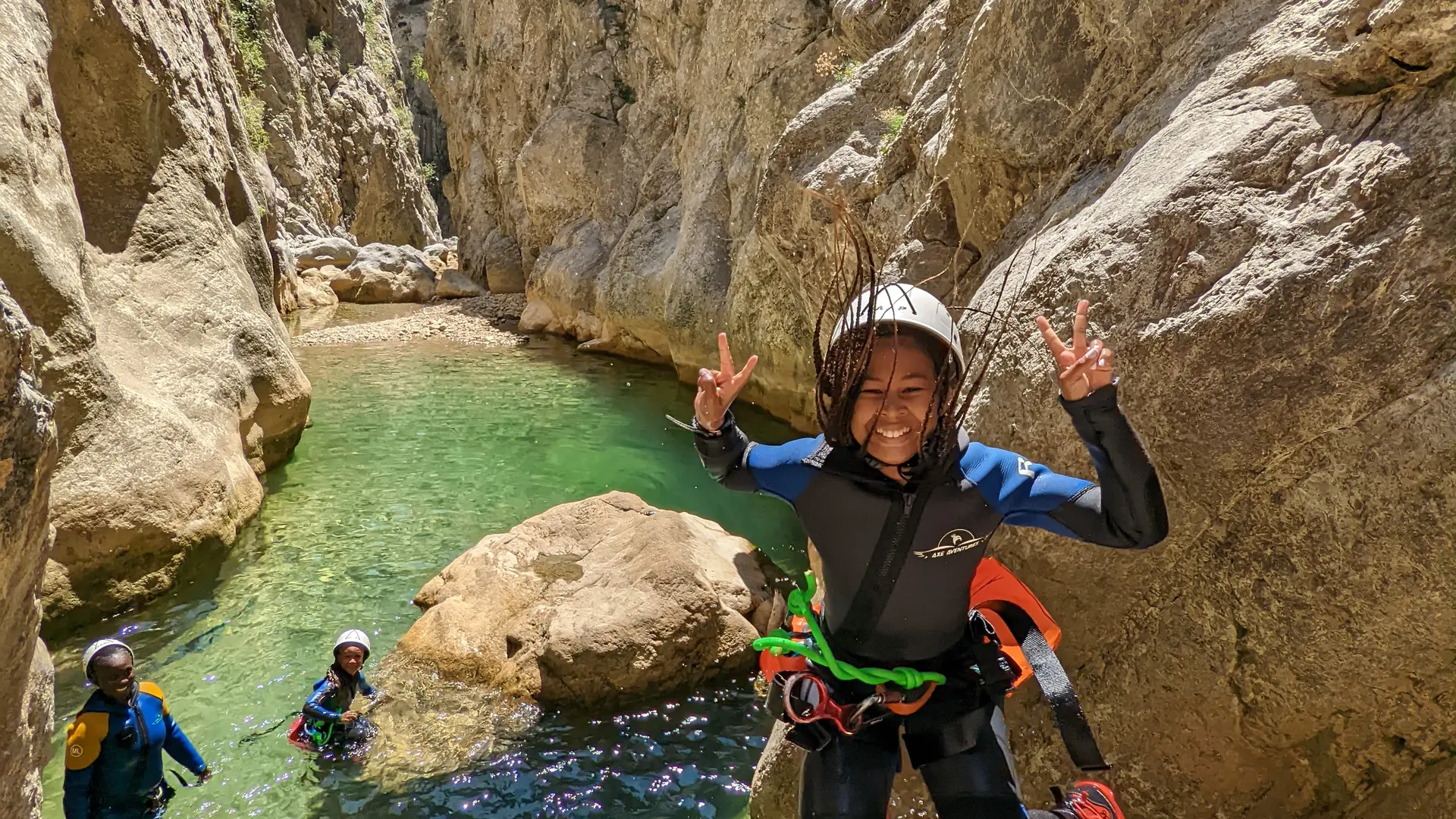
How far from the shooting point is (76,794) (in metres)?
3.83

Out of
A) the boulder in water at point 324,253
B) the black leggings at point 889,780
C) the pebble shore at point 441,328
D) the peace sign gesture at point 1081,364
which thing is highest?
the peace sign gesture at point 1081,364

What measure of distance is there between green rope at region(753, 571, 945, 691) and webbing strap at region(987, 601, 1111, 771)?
0.95ft

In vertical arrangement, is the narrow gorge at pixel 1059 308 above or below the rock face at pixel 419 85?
below

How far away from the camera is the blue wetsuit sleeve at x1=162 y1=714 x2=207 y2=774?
4.28 m

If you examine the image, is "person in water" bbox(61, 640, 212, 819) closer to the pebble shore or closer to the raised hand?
the raised hand

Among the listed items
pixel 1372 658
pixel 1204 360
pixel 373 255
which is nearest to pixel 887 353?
pixel 1204 360

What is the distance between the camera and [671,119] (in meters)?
19.4

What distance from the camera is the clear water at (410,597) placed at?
4.78 m

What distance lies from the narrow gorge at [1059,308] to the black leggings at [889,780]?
127cm

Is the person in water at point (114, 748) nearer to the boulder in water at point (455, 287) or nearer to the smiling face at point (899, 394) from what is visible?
the smiling face at point (899, 394)

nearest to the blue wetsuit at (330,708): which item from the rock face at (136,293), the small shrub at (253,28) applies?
the rock face at (136,293)

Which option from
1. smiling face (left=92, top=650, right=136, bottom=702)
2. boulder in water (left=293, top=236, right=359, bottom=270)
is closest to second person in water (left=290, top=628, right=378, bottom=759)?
smiling face (left=92, top=650, right=136, bottom=702)

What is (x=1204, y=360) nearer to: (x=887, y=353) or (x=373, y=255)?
(x=887, y=353)

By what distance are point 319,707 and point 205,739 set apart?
929 mm
